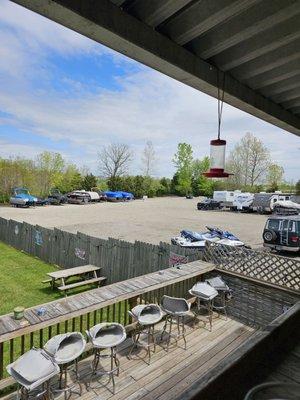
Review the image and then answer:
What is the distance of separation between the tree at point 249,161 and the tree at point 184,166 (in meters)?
6.75

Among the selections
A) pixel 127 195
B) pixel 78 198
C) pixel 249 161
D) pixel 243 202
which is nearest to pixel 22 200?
pixel 78 198

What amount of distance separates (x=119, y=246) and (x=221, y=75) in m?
7.79

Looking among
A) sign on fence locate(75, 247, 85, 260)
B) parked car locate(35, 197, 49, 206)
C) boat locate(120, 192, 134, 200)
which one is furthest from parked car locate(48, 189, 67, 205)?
sign on fence locate(75, 247, 85, 260)

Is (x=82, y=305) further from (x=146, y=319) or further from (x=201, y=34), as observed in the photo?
(x=201, y=34)

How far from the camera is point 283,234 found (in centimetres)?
1312

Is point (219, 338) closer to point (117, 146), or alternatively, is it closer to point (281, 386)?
point (281, 386)

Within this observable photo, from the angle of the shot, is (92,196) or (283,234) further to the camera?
(92,196)

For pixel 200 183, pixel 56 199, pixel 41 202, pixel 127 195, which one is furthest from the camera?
pixel 200 183

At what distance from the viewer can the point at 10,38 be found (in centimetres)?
274

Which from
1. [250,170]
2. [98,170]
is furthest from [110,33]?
[98,170]

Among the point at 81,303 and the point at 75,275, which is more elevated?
the point at 81,303

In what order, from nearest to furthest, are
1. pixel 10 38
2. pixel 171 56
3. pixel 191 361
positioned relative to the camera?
pixel 171 56
pixel 10 38
pixel 191 361

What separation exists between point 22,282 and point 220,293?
6.66 meters

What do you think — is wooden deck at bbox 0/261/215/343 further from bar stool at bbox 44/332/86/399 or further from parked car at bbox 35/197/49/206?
parked car at bbox 35/197/49/206
